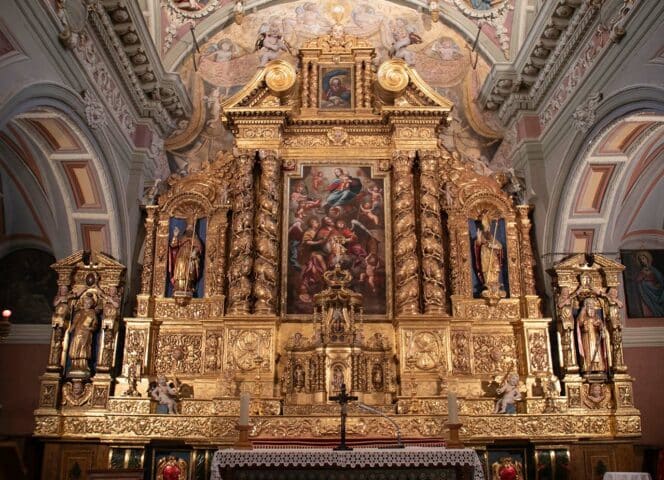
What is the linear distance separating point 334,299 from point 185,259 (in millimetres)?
2818

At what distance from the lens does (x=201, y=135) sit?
44.6ft

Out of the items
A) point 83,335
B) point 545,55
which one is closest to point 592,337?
point 545,55

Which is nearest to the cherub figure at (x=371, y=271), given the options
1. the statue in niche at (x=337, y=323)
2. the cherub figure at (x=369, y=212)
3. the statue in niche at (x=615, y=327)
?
the cherub figure at (x=369, y=212)

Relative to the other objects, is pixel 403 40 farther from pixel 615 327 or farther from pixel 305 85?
pixel 615 327

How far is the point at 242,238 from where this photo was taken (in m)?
11.8

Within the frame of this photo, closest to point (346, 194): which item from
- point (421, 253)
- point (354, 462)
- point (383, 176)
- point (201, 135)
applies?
point (383, 176)

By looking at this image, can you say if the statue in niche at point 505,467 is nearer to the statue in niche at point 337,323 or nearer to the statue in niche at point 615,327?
the statue in niche at point 615,327

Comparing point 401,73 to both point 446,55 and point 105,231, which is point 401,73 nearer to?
point 446,55

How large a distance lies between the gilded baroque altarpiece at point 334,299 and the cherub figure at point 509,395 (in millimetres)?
37

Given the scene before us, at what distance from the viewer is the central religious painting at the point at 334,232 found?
1175 cm

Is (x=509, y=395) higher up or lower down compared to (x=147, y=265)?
lower down

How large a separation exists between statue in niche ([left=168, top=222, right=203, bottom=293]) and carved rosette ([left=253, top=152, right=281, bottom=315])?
1117 mm

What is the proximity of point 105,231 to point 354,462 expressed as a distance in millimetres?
7410

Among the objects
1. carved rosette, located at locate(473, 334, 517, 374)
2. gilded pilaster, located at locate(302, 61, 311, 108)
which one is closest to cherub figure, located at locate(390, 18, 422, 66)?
gilded pilaster, located at locate(302, 61, 311, 108)
